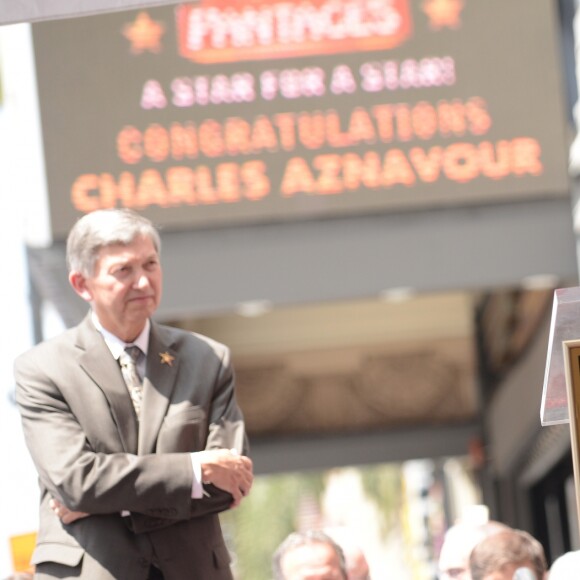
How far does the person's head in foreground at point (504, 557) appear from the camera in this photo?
5.20 meters

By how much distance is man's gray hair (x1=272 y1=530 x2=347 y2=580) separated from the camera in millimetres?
5133

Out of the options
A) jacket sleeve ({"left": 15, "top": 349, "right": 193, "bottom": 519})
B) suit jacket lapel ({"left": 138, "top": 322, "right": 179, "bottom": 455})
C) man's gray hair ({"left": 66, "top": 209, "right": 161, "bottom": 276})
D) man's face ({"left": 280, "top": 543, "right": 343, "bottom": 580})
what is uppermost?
man's gray hair ({"left": 66, "top": 209, "right": 161, "bottom": 276})

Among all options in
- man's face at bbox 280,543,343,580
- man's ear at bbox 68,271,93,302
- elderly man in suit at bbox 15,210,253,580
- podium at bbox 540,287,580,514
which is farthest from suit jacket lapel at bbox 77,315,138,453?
man's face at bbox 280,543,343,580

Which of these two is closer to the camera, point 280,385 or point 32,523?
point 32,523

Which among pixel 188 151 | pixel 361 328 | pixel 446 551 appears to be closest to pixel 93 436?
pixel 446 551

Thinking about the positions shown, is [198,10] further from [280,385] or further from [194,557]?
[280,385]

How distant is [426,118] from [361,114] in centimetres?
42

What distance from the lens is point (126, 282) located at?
374 cm

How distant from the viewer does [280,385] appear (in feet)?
60.5

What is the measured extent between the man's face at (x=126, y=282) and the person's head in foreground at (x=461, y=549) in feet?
7.75

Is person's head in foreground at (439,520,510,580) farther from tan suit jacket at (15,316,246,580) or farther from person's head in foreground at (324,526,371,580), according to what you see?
tan suit jacket at (15,316,246,580)

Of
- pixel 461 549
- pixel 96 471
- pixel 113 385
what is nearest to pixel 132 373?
pixel 113 385

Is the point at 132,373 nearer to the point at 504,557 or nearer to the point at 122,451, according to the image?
the point at 122,451

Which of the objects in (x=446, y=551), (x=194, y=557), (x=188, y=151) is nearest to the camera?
(x=194, y=557)
